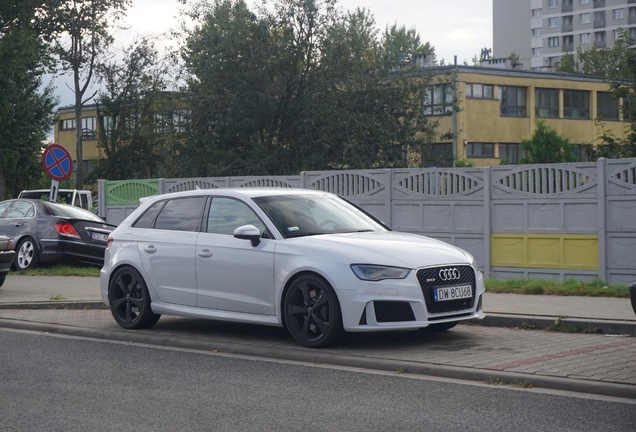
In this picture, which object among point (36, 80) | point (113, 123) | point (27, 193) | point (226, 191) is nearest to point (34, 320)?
point (226, 191)

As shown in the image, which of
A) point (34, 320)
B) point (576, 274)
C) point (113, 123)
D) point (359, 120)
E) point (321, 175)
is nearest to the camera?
point (34, 320)

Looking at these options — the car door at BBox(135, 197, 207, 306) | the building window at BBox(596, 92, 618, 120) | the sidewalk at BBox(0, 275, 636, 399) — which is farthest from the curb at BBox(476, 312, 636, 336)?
the building window at BBox(596, 92, 618, 120)

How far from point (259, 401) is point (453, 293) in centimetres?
269

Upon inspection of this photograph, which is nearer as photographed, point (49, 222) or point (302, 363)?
point (302, 363)

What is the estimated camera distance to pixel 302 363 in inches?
326

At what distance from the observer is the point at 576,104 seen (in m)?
62.1

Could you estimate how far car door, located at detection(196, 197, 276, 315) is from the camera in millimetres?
9141

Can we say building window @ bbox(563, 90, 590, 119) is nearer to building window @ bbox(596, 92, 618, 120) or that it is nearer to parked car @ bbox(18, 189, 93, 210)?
building window @ bbox(596, 92, 618, 120)

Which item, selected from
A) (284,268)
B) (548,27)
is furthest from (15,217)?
(548,27)

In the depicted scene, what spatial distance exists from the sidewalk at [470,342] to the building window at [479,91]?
44577 millimetres

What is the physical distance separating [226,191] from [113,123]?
172 feet

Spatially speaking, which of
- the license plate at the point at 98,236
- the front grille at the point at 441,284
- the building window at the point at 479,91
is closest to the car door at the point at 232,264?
the front grille at the point at 441,284

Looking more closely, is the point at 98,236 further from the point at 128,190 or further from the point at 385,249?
the point at 385,249

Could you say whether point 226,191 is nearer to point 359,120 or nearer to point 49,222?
point 49,222
